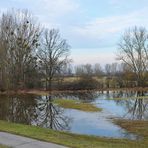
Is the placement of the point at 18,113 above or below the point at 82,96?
below

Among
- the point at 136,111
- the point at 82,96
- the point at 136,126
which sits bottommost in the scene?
the point at 136,126

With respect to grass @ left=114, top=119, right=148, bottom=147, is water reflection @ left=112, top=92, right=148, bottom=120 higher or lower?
higher

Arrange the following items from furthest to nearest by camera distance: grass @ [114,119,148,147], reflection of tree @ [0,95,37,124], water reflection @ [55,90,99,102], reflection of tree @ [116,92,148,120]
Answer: water reflection @ [55,90,99,102] → reflection of tree @ [116,92,148,120] → reflection of tree @ [0,95,37,124] → grass @ [114,119,148,147]

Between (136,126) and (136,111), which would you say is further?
(136,111)

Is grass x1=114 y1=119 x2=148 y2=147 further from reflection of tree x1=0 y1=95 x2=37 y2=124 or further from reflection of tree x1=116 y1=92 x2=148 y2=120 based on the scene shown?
reflection of tree x1=0 y1=95 x2=37 y2=124

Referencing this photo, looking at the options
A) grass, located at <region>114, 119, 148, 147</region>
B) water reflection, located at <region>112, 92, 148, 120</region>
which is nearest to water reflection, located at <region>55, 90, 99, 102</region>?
water reflection, located at <region>112, 92, 148, 120</region>

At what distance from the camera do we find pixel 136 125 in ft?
82.5

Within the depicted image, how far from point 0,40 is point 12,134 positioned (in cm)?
5593

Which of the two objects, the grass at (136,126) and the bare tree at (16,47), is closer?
the grass at (136,126)

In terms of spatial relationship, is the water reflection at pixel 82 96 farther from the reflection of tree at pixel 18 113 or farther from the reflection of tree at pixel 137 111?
the reflection of tree at pixel 18 113

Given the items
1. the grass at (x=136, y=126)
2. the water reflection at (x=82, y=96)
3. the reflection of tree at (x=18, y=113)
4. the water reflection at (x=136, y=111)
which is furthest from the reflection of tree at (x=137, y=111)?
the water reflection at (x=82, y=96)

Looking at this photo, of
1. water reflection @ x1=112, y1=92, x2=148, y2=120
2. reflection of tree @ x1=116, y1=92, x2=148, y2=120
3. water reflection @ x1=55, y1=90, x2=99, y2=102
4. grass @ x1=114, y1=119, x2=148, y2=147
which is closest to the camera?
grass @ x1=114, y1=119, x2=148, y2=147

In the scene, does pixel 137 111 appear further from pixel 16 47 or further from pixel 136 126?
pixel 16 47

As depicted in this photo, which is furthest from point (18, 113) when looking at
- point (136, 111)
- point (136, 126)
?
point (136, 126)
